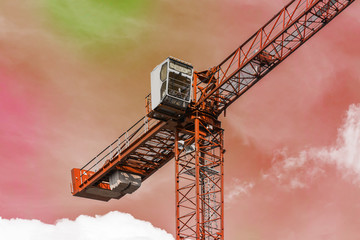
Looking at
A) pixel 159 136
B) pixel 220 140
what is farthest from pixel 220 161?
pixel 159 136

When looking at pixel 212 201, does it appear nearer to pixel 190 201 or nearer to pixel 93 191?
pixel 190 201

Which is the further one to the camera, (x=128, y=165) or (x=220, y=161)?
(x=128, y=165)

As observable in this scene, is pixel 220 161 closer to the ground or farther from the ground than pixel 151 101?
closer to the ground

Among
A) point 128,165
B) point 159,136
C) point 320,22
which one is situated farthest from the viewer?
point 128,165

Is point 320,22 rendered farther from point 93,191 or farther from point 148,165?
point 93,191

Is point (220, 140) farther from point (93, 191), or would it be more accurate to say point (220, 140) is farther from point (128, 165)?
point (93, 191)

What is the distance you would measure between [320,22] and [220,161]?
40.4ft

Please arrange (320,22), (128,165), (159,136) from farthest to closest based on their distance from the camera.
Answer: (128,165) < (159,136) < (320,22)

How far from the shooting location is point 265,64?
164 feet

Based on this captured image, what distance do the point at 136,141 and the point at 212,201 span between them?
26.5 feet

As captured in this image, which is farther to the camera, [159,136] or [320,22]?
[159,136]

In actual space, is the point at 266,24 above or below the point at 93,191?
above

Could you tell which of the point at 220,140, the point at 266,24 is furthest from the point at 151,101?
the point at 266,24

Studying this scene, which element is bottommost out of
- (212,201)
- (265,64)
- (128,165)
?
(212,201)
